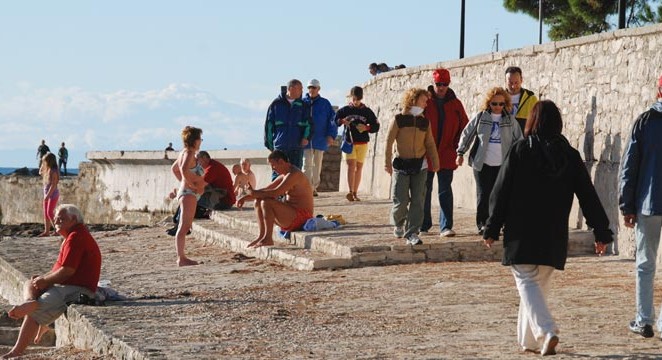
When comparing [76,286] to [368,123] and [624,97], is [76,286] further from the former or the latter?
[368,123]

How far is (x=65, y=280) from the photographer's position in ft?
39.6

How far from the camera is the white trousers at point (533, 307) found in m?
8.42

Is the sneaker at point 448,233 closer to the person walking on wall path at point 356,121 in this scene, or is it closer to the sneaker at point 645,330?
the person walking on wall path at point 356,121

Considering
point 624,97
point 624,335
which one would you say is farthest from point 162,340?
point 624,97

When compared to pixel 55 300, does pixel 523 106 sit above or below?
above

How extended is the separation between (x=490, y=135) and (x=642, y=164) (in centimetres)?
481

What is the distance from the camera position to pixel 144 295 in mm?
12906

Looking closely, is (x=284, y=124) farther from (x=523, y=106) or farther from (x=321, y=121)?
(x=523, y=106)

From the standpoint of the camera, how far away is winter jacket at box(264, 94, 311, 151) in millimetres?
17953

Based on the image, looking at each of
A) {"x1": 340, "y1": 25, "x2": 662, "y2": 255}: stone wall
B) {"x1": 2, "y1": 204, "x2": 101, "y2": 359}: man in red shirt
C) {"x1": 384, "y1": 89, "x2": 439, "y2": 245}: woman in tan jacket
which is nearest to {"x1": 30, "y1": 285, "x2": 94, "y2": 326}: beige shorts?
{"x1": 2, "y1": 204, "x2": 101, "y2": 359}: man in red shirt

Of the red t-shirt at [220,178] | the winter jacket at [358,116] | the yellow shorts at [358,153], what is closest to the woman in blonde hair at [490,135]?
the winter jacket at [358,116]

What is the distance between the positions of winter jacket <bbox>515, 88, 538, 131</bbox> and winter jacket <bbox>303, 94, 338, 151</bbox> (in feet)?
15.6

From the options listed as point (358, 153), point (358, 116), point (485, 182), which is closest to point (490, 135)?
point (485, 182)

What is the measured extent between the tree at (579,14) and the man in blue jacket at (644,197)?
24.6m
